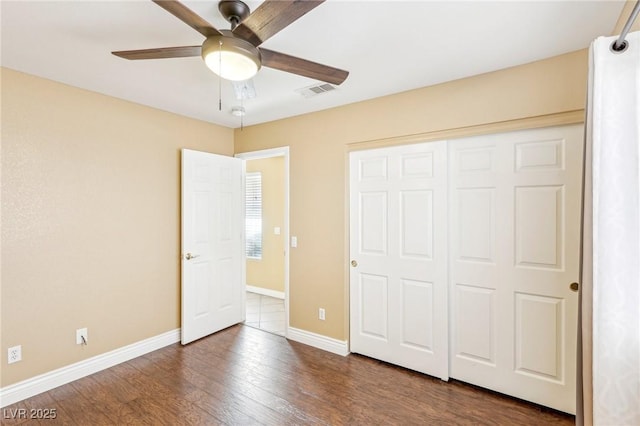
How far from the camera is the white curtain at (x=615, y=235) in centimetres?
142

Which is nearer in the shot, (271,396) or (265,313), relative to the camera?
(271,396)

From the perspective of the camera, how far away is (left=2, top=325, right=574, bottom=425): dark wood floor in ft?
7.25

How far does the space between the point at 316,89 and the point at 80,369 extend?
3.12 metres

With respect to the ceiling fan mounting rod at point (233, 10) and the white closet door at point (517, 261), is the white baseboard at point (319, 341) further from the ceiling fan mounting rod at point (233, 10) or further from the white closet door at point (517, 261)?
the ceiling fan mounting rod at point (233, 10)

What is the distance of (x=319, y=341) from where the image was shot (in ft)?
11.0

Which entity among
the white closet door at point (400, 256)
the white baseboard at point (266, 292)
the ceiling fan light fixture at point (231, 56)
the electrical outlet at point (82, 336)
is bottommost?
the white baseboard at point (266, 292)

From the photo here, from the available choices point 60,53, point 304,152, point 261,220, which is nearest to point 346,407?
point 304,152

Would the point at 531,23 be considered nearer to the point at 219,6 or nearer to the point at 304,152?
the point at 219,6

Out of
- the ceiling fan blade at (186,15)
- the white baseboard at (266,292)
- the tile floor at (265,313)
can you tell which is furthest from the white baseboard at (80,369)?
the ceiling fan blade at (186,15)

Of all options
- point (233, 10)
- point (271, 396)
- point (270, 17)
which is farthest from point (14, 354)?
point (270, 17)

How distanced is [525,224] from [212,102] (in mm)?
2907

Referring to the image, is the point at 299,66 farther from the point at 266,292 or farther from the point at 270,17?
the point at 266,292

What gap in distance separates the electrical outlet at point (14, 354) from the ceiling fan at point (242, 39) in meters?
2.34

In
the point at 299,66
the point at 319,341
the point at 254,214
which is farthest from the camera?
the point at 254,214
